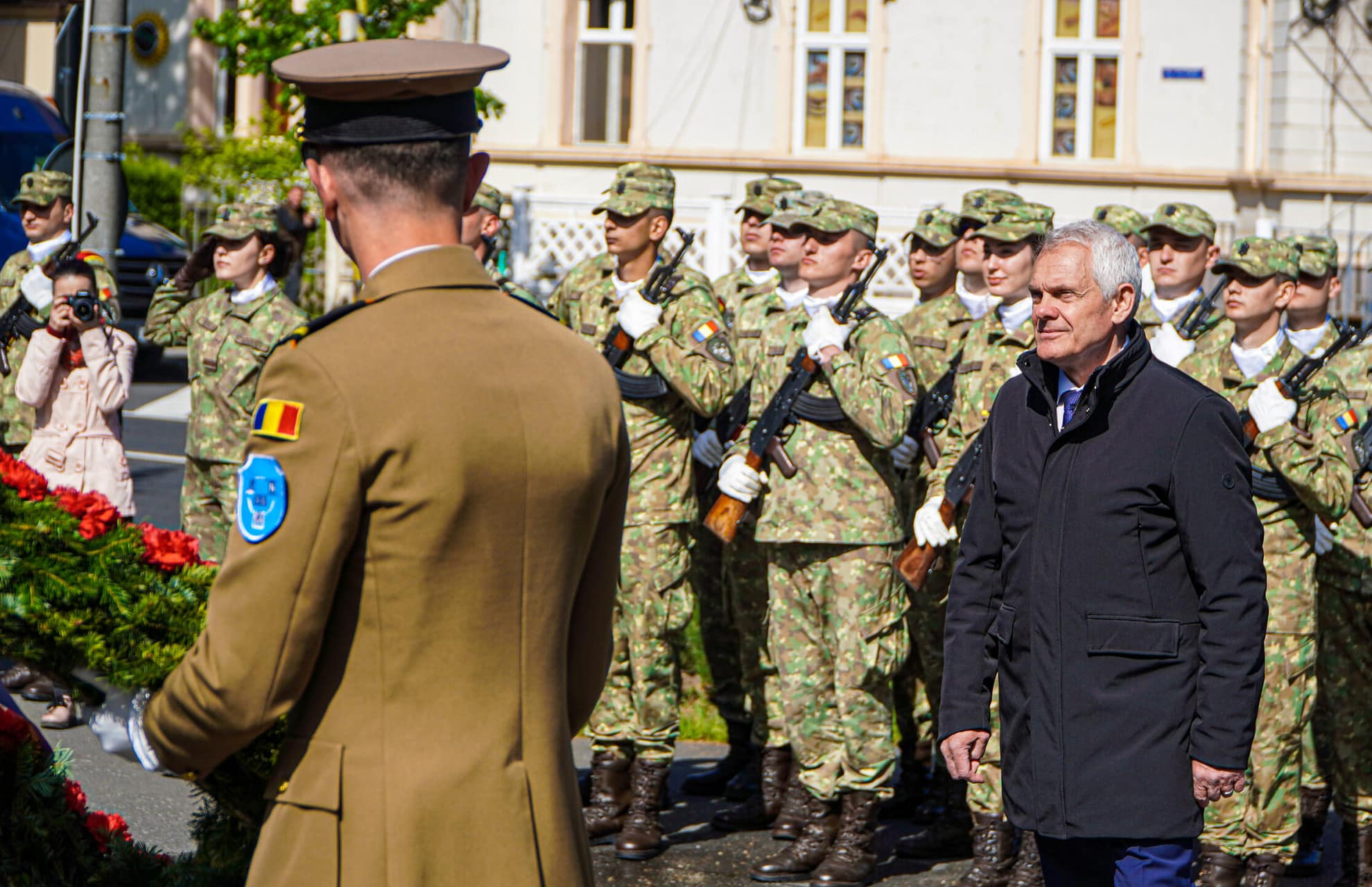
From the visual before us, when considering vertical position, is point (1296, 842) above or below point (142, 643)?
below

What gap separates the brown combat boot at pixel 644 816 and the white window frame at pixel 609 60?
16.9 meters

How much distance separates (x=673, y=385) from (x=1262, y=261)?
2.10 m

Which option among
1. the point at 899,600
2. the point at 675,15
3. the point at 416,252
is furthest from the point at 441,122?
the point at 675,15

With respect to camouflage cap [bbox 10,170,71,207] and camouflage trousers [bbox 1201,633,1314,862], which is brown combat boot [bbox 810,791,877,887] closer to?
camouflage trousers [bbox 1201,633,1314,862]

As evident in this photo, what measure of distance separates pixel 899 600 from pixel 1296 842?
1.59 meters

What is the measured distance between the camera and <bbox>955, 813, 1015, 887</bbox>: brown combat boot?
5.62 metres

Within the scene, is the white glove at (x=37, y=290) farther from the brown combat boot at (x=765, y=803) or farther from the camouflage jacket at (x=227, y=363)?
the brown combat boot at (x=765, y=803)

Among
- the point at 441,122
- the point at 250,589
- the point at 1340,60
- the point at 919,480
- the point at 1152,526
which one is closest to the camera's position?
the point at 250,589

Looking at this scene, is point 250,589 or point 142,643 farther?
point 142,643

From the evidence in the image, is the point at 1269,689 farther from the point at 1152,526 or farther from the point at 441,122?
the point at 441,122

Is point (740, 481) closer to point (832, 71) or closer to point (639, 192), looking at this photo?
point (639, 192)

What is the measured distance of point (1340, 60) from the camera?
2094cm

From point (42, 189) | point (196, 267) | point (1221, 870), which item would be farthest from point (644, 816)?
point (42, 189)

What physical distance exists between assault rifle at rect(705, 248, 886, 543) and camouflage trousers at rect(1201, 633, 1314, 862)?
172 cm
